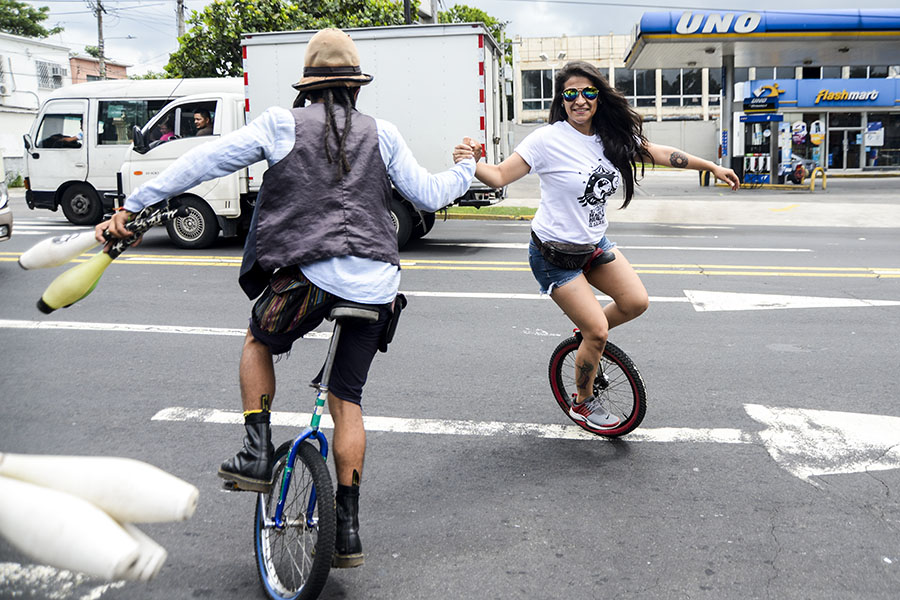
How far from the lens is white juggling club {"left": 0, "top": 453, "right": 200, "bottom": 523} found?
161cm

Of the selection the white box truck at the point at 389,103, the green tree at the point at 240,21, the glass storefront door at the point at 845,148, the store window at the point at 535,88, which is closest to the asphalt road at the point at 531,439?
the white box truck at the point at 389,103

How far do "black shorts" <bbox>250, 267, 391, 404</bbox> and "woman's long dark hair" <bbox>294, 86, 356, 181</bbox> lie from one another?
40 centimetres

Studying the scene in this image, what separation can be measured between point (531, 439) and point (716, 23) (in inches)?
869

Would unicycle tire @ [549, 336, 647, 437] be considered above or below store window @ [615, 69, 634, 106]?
below

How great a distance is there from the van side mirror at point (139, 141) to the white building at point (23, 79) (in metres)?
30.0

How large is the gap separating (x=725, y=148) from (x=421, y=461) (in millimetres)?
26276

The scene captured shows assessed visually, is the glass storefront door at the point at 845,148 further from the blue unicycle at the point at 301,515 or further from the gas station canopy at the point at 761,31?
the blue unicycle at the point at 301,515

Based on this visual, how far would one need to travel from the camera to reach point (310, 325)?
323 centimetres

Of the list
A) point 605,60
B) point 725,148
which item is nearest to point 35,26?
point 605,60

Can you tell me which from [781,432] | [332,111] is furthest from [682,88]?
[332,111]

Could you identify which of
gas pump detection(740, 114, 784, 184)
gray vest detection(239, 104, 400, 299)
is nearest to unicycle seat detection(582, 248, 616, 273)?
gray vest detection(239, 104, 400, 299)

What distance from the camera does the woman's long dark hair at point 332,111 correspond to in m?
3.03

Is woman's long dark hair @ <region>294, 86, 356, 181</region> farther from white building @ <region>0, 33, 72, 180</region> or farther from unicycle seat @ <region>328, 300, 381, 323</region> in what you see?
white building @ <region>0, 33, 72, 180</region>

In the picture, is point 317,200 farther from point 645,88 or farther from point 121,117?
A: point 645,88
